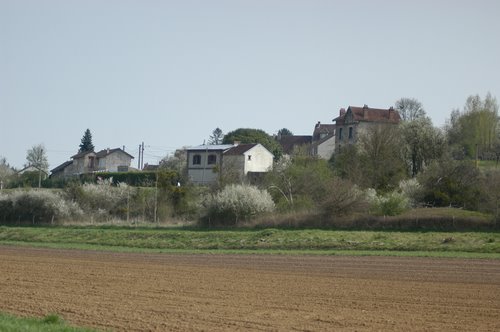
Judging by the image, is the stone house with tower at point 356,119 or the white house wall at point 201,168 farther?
the stone house with tower at point 356,119

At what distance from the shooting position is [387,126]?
100125 millimetres

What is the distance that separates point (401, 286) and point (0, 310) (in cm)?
1495

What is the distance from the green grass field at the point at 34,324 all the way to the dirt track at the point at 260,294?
0.75 metres

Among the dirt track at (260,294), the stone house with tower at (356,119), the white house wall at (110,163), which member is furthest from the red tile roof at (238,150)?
the dirt track at (260,294)

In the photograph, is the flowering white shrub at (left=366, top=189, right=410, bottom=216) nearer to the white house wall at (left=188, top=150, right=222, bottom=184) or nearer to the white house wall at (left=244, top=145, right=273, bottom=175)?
the white house wall at (left=244, top=145, right=273, bottom=175)

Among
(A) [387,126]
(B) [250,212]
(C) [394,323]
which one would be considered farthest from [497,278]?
(A) [387,126]

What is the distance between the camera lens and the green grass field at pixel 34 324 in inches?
684

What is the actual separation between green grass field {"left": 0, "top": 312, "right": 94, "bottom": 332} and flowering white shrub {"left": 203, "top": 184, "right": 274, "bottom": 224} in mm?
52281

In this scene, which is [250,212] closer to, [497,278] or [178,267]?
[178,267]

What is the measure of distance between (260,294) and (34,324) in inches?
375

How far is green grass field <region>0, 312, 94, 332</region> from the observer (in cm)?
1738

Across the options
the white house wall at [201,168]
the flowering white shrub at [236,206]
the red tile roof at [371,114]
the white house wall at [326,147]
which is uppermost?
the red tile roof at [371,114]

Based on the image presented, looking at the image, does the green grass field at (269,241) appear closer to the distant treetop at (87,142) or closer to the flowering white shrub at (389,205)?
the flowering white shrub at (389,205)

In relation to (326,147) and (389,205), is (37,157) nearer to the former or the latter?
(326,147)
